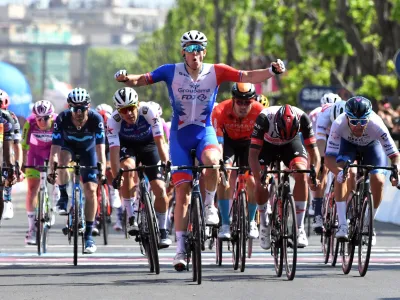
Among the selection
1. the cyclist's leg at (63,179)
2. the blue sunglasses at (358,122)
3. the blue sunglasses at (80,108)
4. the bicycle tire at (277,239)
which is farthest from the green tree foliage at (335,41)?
the bicycle tire at (277,239)

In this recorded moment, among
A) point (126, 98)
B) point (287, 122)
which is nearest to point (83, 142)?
point (126, 98)

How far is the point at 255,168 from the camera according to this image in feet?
44.9

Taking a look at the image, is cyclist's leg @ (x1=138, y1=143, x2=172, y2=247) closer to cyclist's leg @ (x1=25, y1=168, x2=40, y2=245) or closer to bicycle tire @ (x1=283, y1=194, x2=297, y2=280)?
bicycle tire @ (x1=283, y1=194, x2=297, y2=280)

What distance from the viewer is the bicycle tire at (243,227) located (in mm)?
13758

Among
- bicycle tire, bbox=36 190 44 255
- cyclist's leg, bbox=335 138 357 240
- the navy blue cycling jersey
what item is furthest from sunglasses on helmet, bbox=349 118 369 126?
bicycle tire, bbox=36 190 44 255

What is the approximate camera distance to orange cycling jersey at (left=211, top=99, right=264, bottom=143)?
15.2 m

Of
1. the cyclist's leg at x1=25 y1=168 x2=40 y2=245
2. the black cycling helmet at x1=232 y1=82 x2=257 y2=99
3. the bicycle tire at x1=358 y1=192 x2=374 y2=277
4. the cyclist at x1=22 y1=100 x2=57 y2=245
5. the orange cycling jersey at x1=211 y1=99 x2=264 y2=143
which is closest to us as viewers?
the bicycle tire at x1=358 y1=192 x2=374 y2=277

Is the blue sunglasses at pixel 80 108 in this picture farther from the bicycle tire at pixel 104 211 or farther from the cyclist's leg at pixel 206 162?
the bicycle tire at pixel 104 211

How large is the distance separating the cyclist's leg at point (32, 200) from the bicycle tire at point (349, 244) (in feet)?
14.4

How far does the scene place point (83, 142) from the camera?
16312 mm

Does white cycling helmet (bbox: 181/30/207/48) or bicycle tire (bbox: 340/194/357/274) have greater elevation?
white cycling helmet (bbox: 181/30/207/48)

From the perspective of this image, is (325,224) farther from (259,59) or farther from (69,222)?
(259,59)

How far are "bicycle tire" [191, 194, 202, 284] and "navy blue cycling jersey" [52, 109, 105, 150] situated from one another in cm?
335

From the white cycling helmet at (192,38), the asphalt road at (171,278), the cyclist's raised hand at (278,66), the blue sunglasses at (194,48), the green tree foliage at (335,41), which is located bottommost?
the asphalt road at (171,278)
